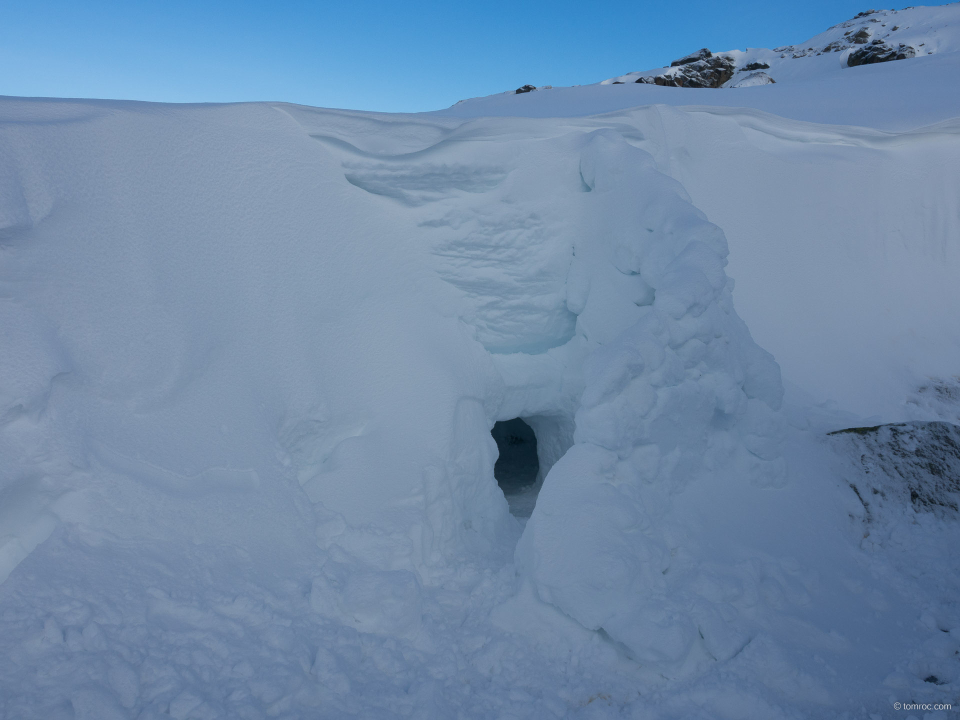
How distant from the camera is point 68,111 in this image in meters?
4.56

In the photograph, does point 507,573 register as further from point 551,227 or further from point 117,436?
point 551,227

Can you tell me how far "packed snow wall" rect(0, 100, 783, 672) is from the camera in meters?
3.76

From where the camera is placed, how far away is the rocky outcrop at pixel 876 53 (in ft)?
58.4

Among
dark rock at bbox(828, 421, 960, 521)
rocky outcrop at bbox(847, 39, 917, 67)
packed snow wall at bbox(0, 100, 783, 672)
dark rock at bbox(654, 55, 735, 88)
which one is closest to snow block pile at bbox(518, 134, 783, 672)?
packed snow wall at bbox(0, 100, 783, 672)

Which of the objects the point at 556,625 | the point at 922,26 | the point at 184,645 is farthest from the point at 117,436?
the point at 922,26

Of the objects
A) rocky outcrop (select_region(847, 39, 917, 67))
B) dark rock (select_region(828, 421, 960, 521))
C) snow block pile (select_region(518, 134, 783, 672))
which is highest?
rocky outcrop (select_region(847, 39, 917, 67))

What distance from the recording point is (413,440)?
4.65m

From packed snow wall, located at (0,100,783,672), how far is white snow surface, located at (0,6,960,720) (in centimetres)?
Answer: 2

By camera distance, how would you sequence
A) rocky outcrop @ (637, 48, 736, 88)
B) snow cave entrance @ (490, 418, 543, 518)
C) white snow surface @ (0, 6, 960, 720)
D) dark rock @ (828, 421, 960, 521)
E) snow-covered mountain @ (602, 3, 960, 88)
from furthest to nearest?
rocky outcrop @ (637, 48, 736, 88)
snow-covered mountain @ (602, 3, 960, 88)
snow cave entrance @ (490, 418, 543, 518)
dark rock @ (828, 421, 960, 521)
white snow surface @ (0, 6, 960, 720)

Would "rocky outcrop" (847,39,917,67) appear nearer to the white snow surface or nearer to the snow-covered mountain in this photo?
the snow-covered mountain

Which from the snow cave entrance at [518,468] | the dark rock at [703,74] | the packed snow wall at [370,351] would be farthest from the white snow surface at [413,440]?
the dark rock at [703,74]

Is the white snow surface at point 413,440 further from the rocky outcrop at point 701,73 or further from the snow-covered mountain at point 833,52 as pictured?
the rocky outcrop at point 701,73

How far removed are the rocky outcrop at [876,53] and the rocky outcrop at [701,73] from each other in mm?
3683

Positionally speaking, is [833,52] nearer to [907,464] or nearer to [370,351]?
[907,464]
